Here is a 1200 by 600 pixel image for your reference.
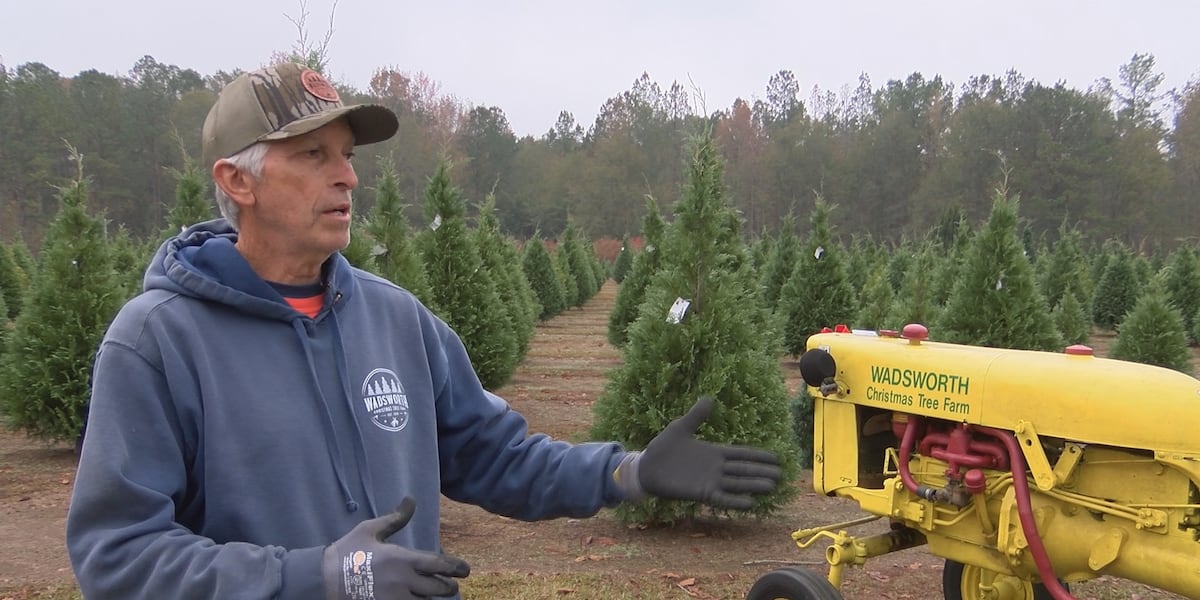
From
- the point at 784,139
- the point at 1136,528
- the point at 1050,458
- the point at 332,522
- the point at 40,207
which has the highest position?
the point at 784,139

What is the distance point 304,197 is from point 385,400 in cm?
44

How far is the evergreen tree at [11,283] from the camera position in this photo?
18.0 metres

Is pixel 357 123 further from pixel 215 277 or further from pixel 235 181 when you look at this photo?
pixel 215 277

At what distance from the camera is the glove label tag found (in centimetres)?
134

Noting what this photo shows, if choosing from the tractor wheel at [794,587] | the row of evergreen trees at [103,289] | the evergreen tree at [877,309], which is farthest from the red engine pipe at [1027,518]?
the evergreen tree at [877,309]

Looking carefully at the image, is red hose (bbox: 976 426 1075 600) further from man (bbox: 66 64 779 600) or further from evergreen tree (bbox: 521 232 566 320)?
evergreen tree (bbox: 521 232 566 320)

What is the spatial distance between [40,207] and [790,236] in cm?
3292

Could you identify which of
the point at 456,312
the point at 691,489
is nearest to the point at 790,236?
the point at 456,312

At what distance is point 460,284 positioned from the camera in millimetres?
9711

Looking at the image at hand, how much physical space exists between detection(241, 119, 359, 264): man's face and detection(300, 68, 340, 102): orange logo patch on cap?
56mm

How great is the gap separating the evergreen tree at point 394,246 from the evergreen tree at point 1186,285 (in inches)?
644

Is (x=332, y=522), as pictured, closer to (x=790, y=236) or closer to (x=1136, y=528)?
(x=1136, y=528)

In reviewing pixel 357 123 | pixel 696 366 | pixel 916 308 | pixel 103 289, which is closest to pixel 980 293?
pixel 916 308

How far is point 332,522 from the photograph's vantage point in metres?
1.60
